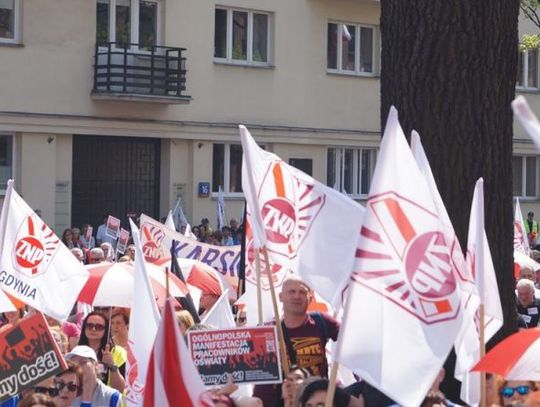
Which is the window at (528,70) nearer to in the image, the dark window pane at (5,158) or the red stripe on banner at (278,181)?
the dark window pane at (5,158)

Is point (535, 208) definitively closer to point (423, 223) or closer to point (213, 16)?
point (213, 16)

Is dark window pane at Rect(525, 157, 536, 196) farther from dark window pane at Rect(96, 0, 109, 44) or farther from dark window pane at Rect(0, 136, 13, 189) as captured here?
dark window pane at Rect(0, 136, 13, 189)

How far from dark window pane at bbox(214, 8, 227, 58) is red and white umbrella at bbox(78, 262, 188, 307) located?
18615mm

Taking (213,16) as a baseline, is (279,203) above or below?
below

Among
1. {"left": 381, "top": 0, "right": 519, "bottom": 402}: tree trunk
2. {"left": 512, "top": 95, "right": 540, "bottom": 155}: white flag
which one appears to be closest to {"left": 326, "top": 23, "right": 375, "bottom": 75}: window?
{"left": 381, "top": 0, "right": 519, "bottom": 402}: tree trunk

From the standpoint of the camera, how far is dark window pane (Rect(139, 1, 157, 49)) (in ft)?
92.4

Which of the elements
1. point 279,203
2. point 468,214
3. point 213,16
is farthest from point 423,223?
point 213,16

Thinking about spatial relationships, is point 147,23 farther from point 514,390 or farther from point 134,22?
point 514,390

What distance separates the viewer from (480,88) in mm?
8945

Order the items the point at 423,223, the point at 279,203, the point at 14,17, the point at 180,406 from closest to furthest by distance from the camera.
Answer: the point at 180,406 < the point at 423,223 < the point at 279,203 < the point at 14,17

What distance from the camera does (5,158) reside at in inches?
1046

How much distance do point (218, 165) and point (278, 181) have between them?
21488mm

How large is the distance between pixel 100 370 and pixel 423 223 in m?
3.45

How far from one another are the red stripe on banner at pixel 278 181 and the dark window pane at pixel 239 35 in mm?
21622
